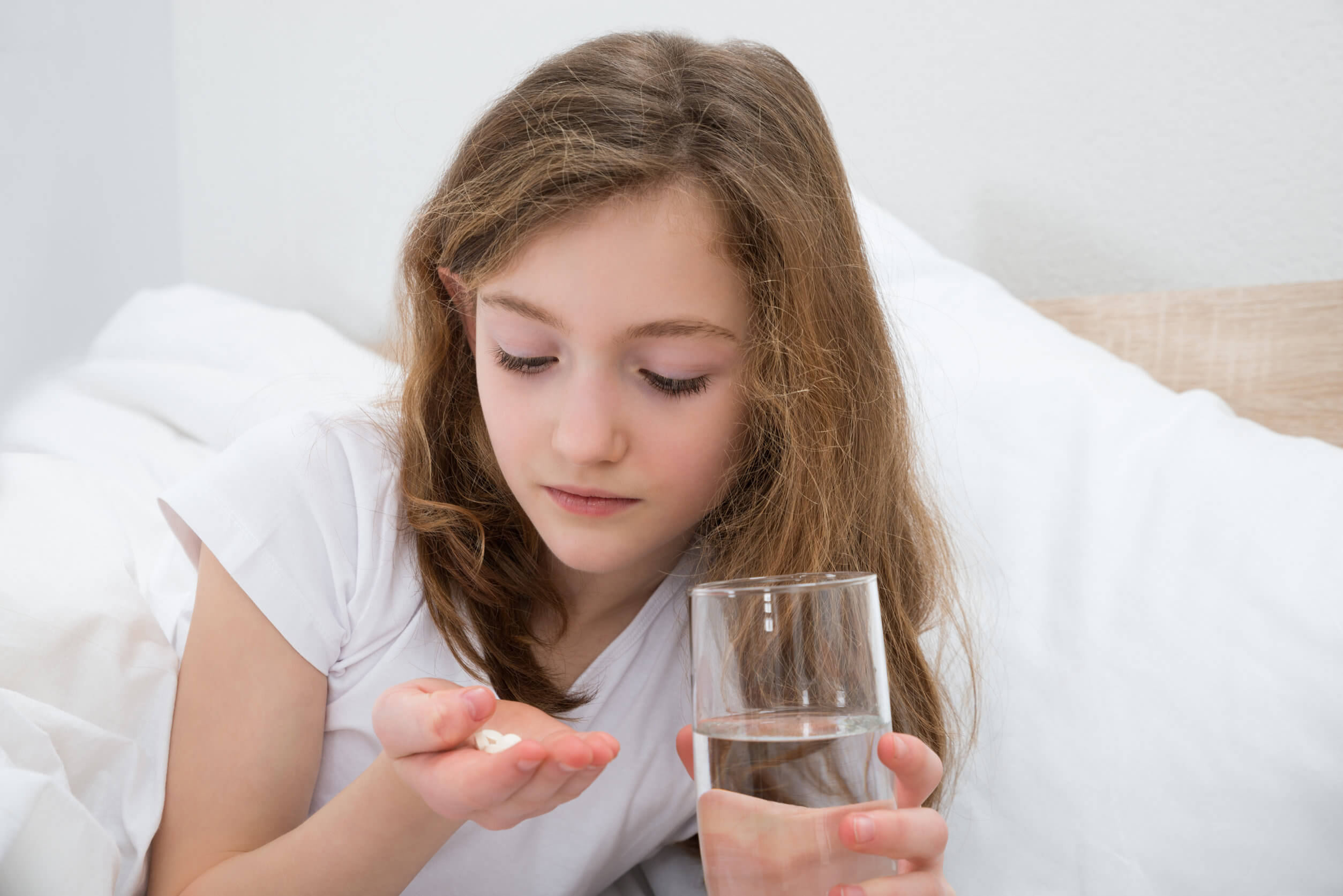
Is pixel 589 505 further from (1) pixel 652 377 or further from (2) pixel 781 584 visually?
(2) pixel 781 584

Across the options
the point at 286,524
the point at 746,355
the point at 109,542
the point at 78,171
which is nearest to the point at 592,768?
the point at 746,355

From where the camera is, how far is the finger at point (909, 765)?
553 millimetres

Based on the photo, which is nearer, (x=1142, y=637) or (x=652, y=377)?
(x=652, y=377)

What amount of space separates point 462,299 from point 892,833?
1.91 feet

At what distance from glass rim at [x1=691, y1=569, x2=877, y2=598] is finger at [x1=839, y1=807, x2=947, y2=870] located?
0.39ft

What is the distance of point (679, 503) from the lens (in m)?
0.78

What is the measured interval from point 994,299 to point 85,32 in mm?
1596

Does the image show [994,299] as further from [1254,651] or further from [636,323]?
[636,323]

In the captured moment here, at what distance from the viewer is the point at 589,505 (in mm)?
752

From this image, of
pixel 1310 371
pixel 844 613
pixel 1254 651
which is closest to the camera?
pixel 844 613

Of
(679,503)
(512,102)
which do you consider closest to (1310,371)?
(679,503)

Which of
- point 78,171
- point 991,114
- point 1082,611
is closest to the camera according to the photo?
point 1082,611

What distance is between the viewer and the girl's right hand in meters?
0.52

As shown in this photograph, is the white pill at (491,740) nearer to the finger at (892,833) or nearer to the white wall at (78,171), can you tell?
the finger at (892,833)
